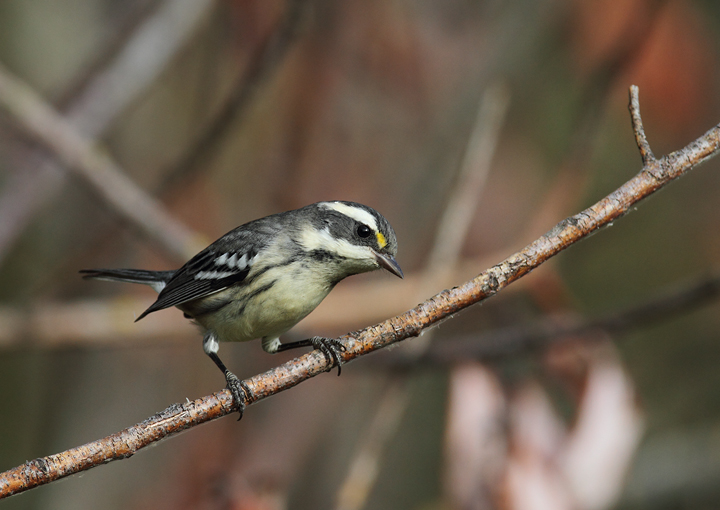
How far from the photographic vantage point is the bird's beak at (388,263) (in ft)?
8.41

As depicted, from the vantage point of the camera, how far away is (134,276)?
11.0ft

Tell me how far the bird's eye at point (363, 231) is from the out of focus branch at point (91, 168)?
4.97 feet

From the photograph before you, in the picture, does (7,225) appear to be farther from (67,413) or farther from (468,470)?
(468,470)

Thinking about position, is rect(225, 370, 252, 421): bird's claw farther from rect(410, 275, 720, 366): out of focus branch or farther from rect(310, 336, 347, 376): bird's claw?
rect(410, 275, 720, 366): out of focus branch

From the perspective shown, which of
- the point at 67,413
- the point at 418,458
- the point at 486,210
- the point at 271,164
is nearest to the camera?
the point at 67,413

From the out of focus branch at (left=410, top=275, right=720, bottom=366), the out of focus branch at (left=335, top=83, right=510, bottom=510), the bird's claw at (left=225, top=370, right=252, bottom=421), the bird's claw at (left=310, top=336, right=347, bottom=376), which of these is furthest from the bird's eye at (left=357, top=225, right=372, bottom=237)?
the out of focus branch at (left=410, top=275, right=720, bottom=366)

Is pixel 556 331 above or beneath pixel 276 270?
beneath

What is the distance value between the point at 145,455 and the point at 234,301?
3128mm

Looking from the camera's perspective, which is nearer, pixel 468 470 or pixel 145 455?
pixel 468 470

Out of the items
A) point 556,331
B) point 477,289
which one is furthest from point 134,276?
point 556,331

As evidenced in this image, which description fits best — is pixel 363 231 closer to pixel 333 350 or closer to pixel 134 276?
pixel 333 350

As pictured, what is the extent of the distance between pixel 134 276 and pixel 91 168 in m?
0.96

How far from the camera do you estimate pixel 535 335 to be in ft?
13.0

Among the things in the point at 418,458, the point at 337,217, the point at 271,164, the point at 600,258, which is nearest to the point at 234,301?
the point at 337,217
